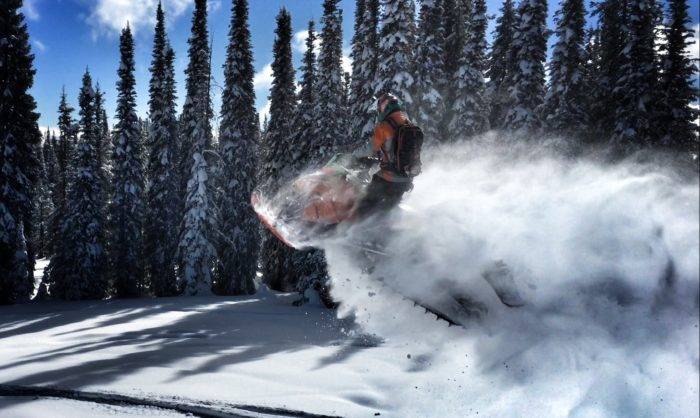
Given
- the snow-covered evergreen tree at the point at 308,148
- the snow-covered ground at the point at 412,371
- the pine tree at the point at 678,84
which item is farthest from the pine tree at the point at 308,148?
the pine tree at the point at 678,84

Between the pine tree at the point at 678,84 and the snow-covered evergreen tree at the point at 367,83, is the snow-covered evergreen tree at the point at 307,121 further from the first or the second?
the pine tree at the point at 678,84

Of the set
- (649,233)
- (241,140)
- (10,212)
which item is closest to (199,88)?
(241,140)

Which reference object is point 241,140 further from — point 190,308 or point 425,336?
point 425,336

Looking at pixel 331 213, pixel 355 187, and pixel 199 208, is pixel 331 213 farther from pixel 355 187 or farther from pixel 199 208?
pixel 199 208

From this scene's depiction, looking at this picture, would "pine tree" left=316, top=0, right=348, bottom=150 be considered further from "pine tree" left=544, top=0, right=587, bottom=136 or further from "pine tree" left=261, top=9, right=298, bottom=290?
"pine tree" left=544, top=0, right=587, bottom=136

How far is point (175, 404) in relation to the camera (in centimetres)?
529

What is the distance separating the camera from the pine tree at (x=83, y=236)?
25891 mm

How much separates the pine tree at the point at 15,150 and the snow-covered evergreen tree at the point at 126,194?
583 centimetres

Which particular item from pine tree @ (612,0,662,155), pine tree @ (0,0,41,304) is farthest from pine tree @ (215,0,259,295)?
pine tree @ (612,0,662,155)

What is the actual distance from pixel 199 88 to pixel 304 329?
19953 mm

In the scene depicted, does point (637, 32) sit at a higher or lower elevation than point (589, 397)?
higher

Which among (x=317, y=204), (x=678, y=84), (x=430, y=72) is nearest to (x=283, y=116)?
(x=430, y=72)

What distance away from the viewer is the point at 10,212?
71.0 feet

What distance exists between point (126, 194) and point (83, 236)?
390 cm
